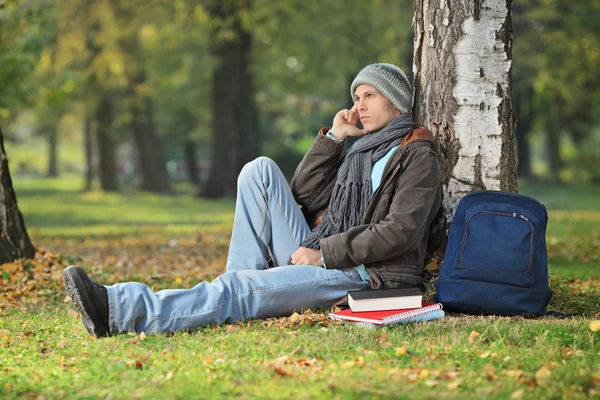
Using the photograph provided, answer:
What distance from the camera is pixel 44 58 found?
21.6m

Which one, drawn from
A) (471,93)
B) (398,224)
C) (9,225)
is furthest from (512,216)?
(9,225)

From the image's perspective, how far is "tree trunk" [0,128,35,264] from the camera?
305 inches

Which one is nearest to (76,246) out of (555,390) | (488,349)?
(488,349)

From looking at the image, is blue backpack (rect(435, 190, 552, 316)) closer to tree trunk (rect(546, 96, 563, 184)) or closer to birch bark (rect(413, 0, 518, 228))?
birch bark (rect(413, 0, 518, 228))

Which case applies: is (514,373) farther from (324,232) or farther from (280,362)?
(324,232)

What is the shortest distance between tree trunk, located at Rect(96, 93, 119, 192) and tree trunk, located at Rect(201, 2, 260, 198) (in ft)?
22.3

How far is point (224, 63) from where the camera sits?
69.6 feet

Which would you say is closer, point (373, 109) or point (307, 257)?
point (307, 257)

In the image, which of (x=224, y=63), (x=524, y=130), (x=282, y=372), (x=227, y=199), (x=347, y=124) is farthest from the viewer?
(x=524, y=130)

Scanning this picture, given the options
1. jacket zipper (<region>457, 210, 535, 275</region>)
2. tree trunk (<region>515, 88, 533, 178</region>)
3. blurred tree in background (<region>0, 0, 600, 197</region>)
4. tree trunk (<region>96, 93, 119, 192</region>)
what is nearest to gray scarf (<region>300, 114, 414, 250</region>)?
jacket zipper (<region>457, 210, 535, 275</region>)

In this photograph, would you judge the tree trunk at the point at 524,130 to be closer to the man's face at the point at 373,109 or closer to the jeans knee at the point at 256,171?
the man's face at the point at 373,109

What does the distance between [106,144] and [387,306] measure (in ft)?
80.5

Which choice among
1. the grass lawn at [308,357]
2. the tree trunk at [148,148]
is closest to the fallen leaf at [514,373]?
the grass lawn at [308,357]

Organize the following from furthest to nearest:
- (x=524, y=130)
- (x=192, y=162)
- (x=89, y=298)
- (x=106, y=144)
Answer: (x=192, y=162) → (x=524, y=130) → (x=106, y=144) → (x=89, y=298)
